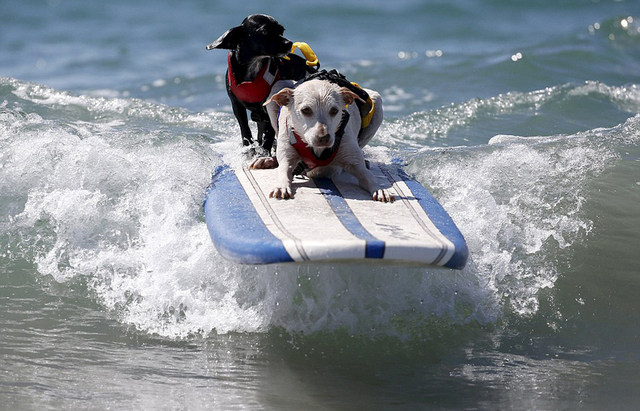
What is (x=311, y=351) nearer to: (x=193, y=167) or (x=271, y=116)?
(x=271, y=116)

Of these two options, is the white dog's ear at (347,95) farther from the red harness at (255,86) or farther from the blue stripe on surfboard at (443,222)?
the red harness at (255,86)

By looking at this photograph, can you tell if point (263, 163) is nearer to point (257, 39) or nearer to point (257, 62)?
point (257, 62)

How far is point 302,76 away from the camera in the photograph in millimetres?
7129

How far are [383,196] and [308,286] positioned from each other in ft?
2.90

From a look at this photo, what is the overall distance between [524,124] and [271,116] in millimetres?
5951

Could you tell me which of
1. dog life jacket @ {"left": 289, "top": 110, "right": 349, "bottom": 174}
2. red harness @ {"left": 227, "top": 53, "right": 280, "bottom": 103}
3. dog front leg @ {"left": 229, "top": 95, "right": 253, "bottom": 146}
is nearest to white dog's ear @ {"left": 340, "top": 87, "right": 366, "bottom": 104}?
dog life jacket @ {"left": 289, "top": 110, "right": 349, "bottom": 174}

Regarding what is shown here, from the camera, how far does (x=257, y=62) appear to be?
6.76m

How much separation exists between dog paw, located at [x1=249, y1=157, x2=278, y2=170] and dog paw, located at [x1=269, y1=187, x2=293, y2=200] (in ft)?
2.85

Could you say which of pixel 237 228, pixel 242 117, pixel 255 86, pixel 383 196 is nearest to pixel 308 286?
pixel 237 228

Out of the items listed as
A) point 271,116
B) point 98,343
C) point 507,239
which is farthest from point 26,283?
point 507,239

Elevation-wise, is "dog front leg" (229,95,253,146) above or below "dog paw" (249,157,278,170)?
above

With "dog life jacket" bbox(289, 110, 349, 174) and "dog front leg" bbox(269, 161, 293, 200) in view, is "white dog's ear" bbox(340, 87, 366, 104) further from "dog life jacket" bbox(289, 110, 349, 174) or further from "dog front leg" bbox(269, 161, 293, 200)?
"dog front leg" bbox(269, 161, 293, 200)

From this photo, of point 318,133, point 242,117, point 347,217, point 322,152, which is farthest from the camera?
point 242,117

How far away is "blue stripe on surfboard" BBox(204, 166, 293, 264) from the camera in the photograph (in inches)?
195
